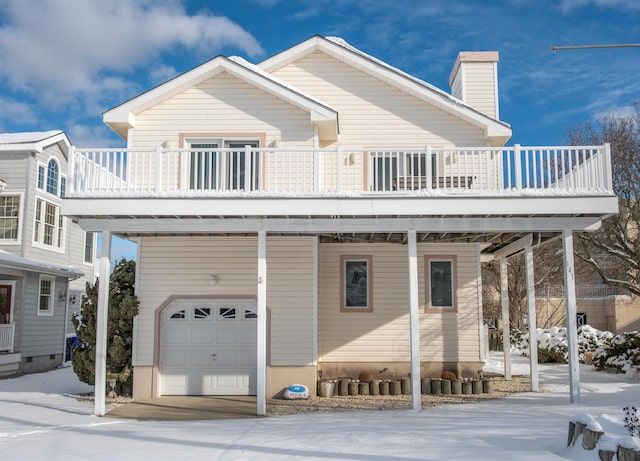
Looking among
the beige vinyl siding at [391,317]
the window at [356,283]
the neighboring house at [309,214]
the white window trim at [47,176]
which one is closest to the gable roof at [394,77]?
the neighboring house at [309,214]

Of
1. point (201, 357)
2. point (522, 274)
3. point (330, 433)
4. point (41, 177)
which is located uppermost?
point (41, 177)

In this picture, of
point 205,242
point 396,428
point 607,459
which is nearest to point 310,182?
point 205,242

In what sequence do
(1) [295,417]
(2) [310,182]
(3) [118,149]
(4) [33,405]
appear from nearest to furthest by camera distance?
(1) [295,417] → (3) [118,149] → (4) [33,405] → (2) [310,182]

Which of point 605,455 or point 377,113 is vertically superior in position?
point 377,113

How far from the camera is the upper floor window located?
22109mm

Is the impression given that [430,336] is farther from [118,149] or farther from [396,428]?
[118,149]

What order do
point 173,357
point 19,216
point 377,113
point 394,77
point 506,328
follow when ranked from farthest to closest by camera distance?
point 19,216, point 506,328, point 377,113, point 394,77, point 173,357

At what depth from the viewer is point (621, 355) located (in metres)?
17.1

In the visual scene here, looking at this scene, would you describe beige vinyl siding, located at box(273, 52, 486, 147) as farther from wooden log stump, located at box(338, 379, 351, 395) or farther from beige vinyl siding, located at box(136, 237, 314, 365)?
wooden log stump, located at box(338, 379, 351, 395)

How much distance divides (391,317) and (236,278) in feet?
13.9

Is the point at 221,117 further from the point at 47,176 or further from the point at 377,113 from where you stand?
the point at 47,176

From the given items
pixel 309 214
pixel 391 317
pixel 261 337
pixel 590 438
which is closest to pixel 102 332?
pixel 261 337

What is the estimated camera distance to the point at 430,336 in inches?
608

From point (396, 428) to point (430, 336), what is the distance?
19.3ft
